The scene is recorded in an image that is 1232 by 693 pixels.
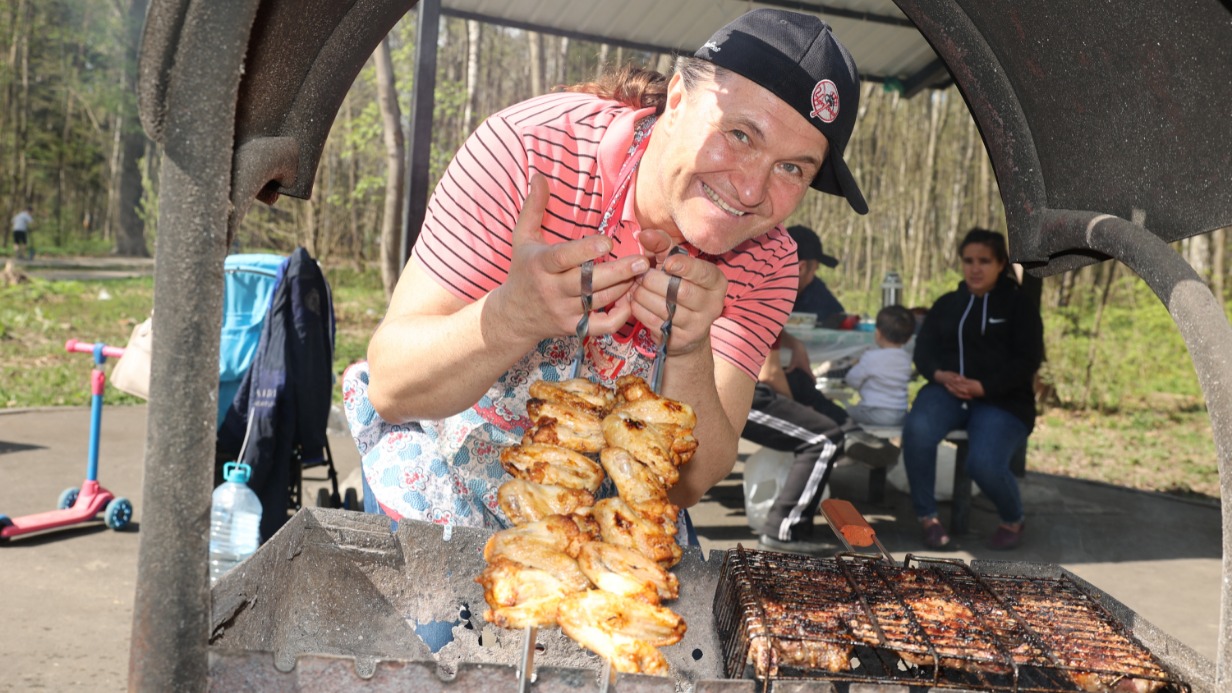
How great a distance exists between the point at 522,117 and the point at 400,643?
1.36 meters

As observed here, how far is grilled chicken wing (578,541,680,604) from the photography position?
2.11 metres

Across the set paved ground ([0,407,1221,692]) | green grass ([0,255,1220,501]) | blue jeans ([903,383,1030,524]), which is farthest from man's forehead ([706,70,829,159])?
green grass ([0,255,1220,501])

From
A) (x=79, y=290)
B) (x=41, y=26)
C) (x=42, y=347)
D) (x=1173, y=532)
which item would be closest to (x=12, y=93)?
(x=41, y=26)

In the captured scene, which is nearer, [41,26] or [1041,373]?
[1041,373]

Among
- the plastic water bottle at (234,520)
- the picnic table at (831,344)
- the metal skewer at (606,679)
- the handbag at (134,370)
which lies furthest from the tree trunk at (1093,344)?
the metal skewer at (606,679)

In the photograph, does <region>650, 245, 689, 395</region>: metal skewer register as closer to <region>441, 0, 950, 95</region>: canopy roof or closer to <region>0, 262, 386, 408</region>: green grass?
<region>441, 0, 950, 95</region>: canopy roof

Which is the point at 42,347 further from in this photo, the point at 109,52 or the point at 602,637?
the point at 109,52

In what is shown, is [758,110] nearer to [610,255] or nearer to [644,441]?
[610,255]

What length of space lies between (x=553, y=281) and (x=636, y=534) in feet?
2.24

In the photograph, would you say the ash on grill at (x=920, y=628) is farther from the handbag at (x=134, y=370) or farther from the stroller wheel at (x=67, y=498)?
the stroller wheel at (x=67, y=498)

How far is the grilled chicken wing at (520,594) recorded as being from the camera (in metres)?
2.05

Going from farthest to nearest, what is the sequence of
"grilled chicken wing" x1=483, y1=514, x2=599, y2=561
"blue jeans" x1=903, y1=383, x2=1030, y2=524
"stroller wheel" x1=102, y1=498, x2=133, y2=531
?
"blue jeans" x1=903, y1=383, x2=1030, y2=524 → "stroller wheel" x1=102, y1=498, x2=133, y2=531 → "grilled chicken wing" x1=483, y1=514, x2=599, y2=561

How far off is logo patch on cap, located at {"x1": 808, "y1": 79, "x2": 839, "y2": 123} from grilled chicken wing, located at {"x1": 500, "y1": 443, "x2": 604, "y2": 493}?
0.99 meters

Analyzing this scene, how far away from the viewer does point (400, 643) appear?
7.92 feet
